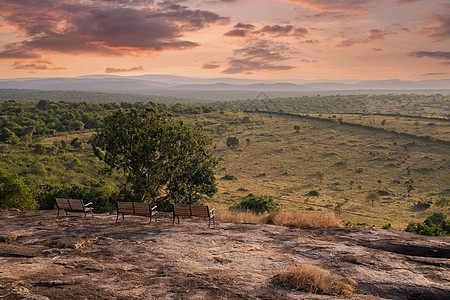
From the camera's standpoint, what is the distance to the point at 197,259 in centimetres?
902

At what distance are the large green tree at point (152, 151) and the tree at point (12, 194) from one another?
19.8 feet

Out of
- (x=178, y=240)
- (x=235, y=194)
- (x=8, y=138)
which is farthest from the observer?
(x=8, y=138)

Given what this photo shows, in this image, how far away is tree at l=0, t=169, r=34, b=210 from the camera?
60.1ft

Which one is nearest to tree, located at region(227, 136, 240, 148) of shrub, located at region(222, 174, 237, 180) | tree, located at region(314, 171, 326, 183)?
shrub, located at region(222, 174, 237, 180)

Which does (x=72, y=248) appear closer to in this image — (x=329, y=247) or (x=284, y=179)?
(x=329, y=247)

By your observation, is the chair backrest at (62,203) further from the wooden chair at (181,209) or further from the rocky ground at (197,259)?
the wooden chair at (181,209)

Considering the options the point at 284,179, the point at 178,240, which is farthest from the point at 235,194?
the point at 178,240

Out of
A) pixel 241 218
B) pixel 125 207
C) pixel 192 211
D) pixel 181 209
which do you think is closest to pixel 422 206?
pixel 241 218

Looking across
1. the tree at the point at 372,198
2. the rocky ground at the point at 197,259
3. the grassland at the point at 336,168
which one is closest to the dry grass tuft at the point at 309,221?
the rocky ground at the point at 197,259

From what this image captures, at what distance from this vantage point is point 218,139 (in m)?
91.2

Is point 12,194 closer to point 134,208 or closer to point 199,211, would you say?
point 134,208

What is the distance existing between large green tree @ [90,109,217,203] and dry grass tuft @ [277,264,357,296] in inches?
441

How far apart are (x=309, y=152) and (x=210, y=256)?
240 feet

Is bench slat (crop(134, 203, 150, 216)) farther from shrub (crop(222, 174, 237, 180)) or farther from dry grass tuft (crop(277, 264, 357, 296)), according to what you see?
shrub (crop(222, 174, 237, 180))
